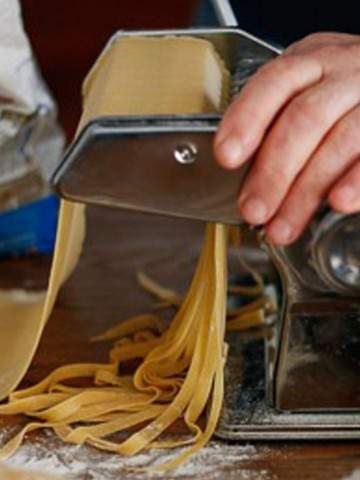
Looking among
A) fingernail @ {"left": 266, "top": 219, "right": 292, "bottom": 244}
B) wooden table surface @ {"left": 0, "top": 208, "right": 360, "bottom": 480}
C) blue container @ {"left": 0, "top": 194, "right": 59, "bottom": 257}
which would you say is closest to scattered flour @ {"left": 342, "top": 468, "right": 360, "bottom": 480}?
wooden table surface @ {"left": 0, "top": 208, "right": 360, "bottom": 480}

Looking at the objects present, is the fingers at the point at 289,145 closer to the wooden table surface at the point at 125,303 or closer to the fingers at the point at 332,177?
the fingers at the point at 332,177

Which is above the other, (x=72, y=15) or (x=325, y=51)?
(x=325, y=51)

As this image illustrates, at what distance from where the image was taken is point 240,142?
68cm

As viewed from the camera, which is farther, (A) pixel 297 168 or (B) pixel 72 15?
(B) pixel 72 15

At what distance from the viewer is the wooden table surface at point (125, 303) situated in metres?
0.75

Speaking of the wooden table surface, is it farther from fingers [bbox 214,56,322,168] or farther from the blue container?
fingers [bbox 214,56,322,168]

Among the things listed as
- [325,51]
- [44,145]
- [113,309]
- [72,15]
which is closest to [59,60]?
[72,15]

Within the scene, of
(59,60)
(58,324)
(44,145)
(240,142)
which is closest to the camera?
(240,142)

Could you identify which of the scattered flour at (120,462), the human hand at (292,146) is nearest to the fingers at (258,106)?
the human hand at (292,146)

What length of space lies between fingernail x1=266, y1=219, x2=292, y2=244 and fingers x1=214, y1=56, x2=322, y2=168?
45mm

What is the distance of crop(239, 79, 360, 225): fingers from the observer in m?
0.68

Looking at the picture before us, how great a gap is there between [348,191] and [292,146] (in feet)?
0.13

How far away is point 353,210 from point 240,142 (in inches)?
3.0

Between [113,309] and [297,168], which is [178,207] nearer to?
[297,168]
